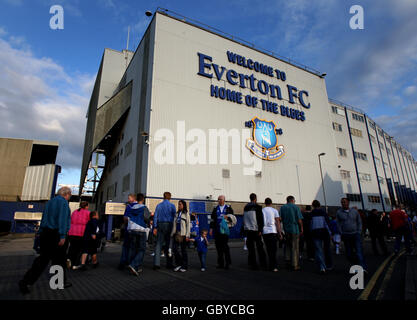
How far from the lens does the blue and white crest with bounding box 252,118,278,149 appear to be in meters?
25.6

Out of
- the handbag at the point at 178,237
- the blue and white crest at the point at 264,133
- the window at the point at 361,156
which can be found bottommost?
the handbag at the point at 178,237

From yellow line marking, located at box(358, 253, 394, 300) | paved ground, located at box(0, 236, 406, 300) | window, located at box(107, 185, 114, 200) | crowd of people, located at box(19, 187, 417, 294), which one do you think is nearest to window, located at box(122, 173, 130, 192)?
window, located at box(107, 185, 114, 200)

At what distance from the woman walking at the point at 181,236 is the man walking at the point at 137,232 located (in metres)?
0.79

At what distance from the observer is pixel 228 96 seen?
2512 cm

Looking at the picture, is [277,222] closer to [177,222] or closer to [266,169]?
[177,222]

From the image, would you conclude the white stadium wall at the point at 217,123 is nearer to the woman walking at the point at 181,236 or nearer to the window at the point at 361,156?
the window at the point at 361,156

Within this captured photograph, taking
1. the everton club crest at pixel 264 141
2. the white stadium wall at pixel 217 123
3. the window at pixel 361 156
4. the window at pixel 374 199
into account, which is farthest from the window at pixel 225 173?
the window at pixel 374 199

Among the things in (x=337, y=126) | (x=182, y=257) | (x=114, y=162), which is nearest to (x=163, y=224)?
(x=182, y=257)

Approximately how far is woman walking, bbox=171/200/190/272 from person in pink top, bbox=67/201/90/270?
8.17 feet

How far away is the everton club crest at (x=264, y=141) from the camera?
82.1ft
